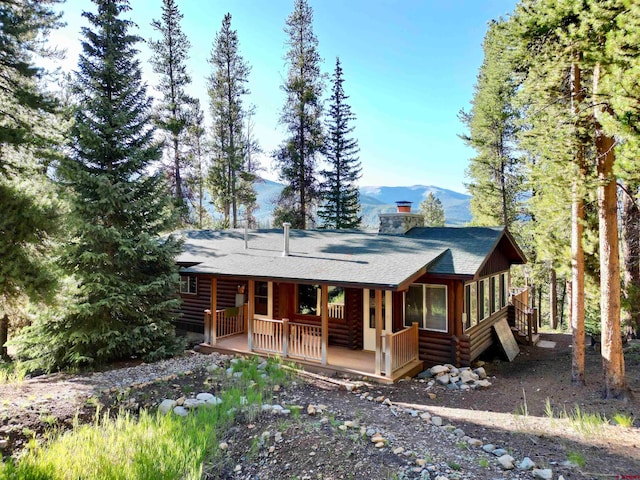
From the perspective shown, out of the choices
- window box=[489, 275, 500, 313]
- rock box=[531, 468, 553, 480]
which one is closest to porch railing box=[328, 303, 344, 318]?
window box=[489, 275, 500, 313]

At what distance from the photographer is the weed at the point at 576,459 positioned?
15.5ft

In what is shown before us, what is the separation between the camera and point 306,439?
5172 millimetres

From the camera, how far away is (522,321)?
15.7 meters

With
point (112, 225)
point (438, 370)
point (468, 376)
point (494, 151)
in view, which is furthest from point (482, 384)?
point (494, 151)

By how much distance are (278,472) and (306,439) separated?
0.68 meters

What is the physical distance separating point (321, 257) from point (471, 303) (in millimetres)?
4544

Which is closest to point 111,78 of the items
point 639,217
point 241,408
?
point 241,408

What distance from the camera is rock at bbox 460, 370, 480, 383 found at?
30.0ft

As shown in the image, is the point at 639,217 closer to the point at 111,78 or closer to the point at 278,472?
the point at 278,472

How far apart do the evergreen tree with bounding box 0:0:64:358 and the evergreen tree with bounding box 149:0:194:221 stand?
13.8 meters

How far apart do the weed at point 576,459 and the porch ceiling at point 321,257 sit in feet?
13.0

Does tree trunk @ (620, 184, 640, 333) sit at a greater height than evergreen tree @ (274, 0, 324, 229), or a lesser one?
lesser

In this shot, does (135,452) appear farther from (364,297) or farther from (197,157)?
(197,157)

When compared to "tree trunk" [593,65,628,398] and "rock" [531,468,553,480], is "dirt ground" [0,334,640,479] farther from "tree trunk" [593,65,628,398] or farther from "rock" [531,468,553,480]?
"tree trunk" [593,65,628,398]
